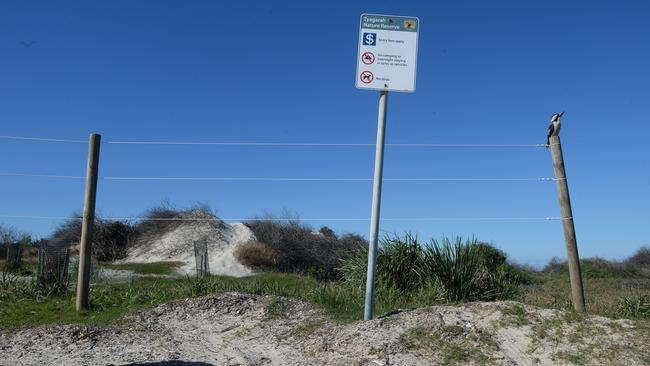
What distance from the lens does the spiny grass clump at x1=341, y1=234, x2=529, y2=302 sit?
9.26 m

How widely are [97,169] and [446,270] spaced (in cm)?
566

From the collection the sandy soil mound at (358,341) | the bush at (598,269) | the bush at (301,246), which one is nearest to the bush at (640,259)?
the bush at (598,269)

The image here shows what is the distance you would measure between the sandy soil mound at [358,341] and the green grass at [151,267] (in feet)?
59.5

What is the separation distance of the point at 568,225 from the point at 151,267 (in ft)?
74.7

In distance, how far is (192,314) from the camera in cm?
878

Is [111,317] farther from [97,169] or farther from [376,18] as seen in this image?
[376,18]

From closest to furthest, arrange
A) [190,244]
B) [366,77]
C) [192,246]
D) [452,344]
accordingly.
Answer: [452,344]
[366,77]
[192,246]
[190,244]

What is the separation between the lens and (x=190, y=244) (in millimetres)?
31953

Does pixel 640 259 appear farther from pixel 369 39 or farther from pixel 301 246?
pixel 369 39

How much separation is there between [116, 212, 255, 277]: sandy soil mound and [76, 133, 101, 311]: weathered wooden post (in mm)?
18884

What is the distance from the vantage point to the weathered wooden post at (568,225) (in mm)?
7836

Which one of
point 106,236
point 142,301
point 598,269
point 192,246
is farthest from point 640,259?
point 142,301

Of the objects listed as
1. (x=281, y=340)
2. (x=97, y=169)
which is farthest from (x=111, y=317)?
(x=281, y=340)

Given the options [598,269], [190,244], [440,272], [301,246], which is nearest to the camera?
[440,272]
